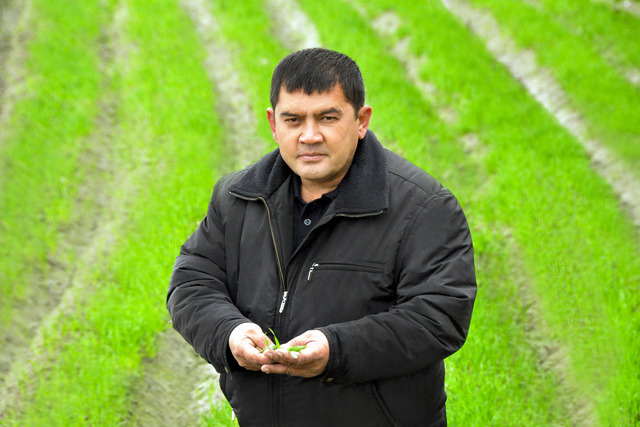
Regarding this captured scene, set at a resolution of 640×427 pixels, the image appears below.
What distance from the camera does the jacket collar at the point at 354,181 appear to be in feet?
8.95

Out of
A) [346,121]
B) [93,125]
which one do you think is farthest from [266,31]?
[346,121]

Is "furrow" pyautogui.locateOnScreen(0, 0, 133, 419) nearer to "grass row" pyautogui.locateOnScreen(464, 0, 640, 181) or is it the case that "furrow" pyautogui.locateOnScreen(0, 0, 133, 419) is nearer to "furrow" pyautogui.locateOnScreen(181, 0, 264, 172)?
"furrow" pyautogui.locateOnScreen(181, 0, 264, 172)

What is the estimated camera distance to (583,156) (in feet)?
30.5

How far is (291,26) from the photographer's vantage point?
15.8m

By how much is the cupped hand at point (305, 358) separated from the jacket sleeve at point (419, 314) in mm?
36

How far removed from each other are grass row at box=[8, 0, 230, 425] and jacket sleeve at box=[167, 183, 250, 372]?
2.68 m

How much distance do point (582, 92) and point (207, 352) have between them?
9637 millimetres

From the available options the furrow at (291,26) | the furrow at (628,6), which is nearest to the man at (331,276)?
the furrow at (291,26)

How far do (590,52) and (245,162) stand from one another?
21.4ft

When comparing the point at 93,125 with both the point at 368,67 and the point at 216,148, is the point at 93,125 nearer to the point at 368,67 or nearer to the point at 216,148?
the point at 216,148

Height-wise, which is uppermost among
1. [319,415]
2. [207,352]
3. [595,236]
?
[207,352]

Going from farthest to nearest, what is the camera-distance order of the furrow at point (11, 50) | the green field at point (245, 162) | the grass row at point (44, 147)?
the furrow at point (11, 50)
the grass row at point (44, 147)
the green field at point (245, 162)

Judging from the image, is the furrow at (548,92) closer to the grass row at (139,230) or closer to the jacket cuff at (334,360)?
the grass row at (139,230)

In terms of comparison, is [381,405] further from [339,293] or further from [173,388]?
[173,388]
